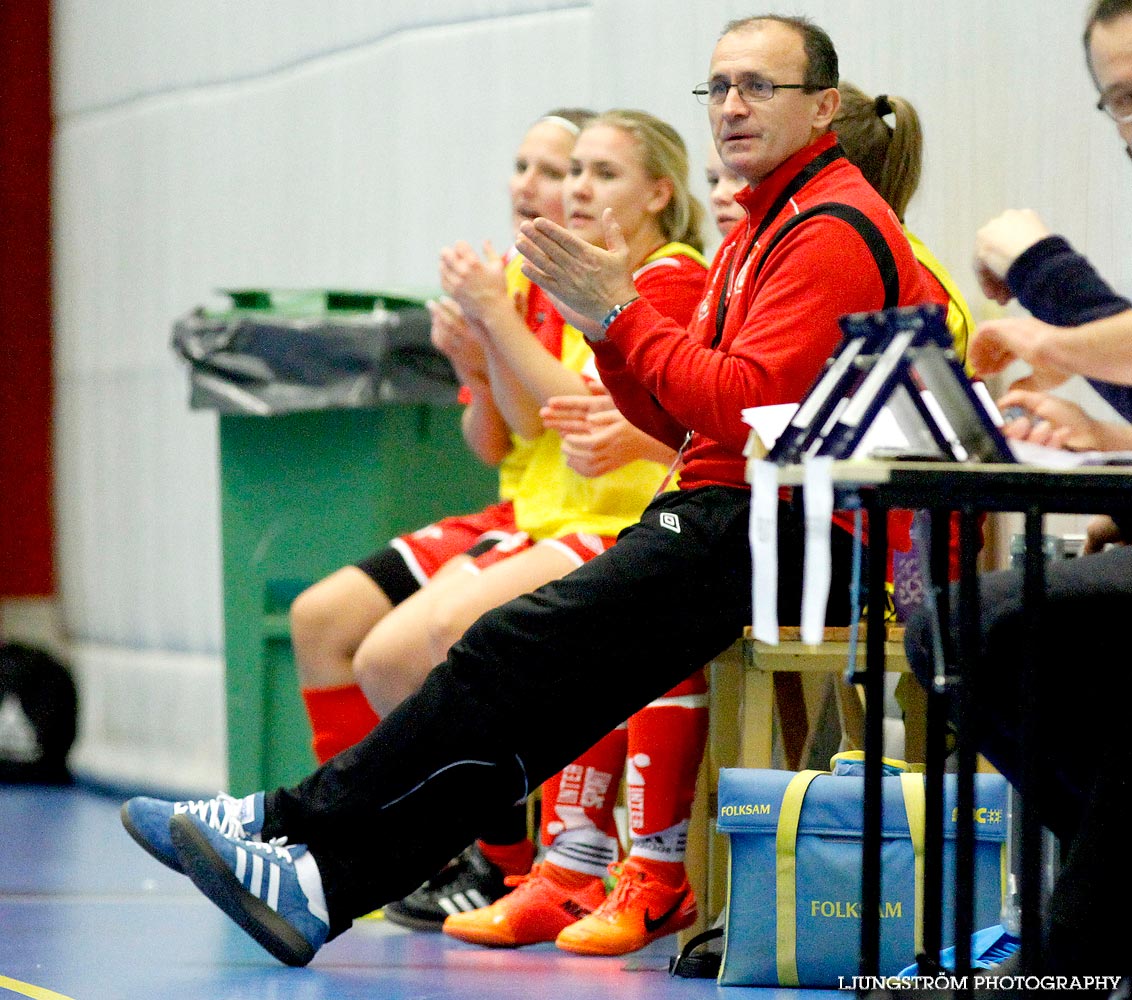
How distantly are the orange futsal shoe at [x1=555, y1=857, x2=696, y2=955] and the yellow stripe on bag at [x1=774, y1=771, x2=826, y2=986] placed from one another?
298 millimetres

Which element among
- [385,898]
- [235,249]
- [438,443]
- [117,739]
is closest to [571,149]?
[438,443]

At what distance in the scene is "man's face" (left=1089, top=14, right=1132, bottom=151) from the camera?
→ 1972mm

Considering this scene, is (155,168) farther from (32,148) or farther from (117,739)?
(117,739)

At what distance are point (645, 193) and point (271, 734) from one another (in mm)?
1364

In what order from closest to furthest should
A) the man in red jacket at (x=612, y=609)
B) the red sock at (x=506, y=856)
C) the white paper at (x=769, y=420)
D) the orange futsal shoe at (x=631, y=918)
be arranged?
the white paper at (x=769, y=420)
the man in red jacket at (x=612, y=609)
the orange futsal shoe at (x=631, y=918)
the red sock at (x=506, y=856)

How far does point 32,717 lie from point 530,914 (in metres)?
2.80

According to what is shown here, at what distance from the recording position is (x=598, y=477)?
281 centimetres

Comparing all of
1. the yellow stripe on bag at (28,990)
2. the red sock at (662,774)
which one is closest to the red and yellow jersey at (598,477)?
the red sock at (662,774)

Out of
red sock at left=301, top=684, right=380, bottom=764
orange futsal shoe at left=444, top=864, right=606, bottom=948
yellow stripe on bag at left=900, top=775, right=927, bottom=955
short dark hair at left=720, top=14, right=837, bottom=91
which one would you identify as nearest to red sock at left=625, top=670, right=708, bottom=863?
orange futsal shoe at left=444, top=864, right=606, bottom=948

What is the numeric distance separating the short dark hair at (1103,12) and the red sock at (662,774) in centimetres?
105

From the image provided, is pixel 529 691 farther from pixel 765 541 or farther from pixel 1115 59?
pixel 1115 59

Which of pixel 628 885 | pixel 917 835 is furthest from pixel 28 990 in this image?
pixel 917 835

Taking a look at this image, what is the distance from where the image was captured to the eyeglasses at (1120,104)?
1988mm

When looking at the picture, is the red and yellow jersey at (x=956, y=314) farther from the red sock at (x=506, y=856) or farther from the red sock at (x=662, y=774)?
the red sock at (x=506, y=856)
